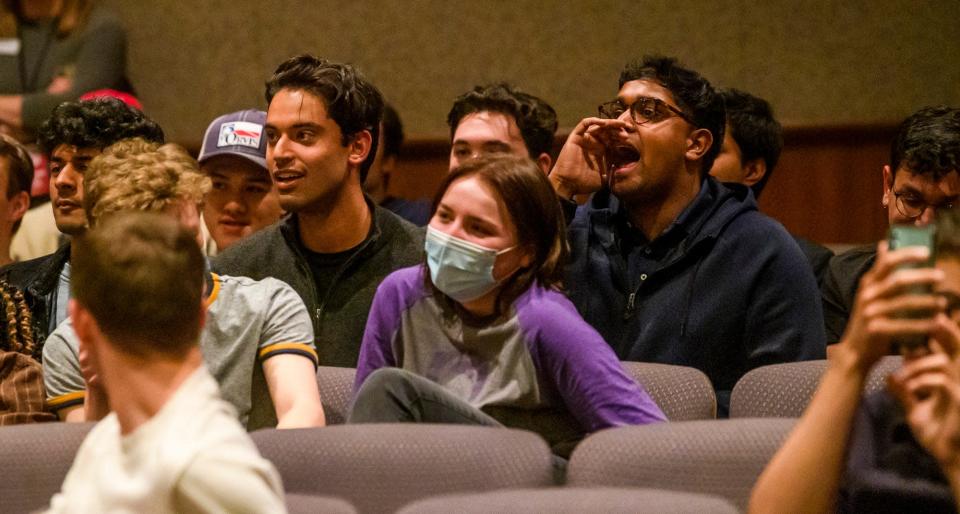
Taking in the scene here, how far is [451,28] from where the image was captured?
4102 millimetres

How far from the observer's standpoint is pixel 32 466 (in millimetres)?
1446

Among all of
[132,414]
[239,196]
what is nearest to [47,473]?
[132,414]

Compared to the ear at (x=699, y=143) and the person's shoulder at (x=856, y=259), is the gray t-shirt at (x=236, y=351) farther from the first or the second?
the person's shoulder at (x=856, y=259)

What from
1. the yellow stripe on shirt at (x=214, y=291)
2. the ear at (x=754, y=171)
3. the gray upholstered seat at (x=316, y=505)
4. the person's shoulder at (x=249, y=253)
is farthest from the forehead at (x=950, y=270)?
the ear at (x=754, y=171)

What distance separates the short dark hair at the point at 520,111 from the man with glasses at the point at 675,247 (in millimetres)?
298

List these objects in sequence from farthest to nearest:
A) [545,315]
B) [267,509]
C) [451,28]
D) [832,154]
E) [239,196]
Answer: [451,28]
[832,154]
[239,196]
[545,315]
[267,509]

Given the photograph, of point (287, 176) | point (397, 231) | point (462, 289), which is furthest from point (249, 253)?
point (462, 289)

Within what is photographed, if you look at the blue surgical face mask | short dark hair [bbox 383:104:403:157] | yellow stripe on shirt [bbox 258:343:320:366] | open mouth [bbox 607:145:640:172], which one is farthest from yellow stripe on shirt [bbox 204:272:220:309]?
short dark hair [bbox 383:104:403:157]

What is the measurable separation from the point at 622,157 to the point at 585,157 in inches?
4.2

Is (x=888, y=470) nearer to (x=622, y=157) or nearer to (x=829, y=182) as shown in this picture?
(x=622, y=157)

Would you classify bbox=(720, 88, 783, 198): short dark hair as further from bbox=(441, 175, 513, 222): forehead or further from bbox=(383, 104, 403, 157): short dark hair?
bbox=(441, 175, 513, 222): forehead

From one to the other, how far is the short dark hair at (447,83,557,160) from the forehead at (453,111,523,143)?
0.01 m

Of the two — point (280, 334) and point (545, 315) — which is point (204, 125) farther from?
point (545, 315)

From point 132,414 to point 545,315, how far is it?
2.47 feet
